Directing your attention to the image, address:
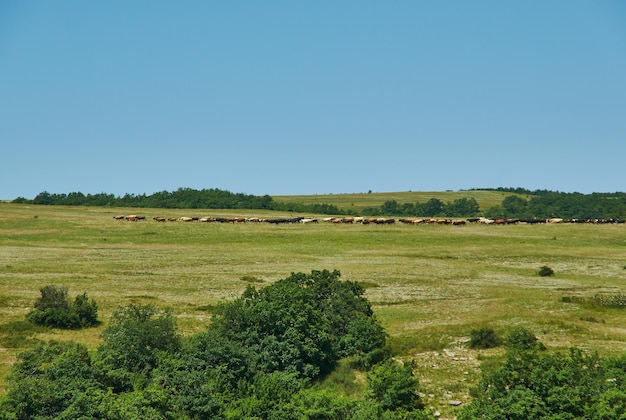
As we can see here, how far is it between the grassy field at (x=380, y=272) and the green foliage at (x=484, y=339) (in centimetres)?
106

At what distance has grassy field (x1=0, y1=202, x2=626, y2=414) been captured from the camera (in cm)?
4653

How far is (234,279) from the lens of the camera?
74562mm

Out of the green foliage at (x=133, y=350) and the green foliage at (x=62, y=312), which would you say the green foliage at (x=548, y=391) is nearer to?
the green foliage at (x=133, y=350)

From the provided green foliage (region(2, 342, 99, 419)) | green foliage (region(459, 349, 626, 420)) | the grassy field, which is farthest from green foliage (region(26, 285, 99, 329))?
green foliage (region(459, 349, 626, 420))

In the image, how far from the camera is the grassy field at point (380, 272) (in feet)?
153

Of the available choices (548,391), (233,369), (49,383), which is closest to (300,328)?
(233,369)

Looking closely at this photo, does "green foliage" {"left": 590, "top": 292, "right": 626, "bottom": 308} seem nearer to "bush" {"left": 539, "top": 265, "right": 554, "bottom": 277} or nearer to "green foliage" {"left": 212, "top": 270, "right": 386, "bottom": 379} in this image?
"bush" {"left": 539, "top": 265, "right": 554, "bottom": 277}

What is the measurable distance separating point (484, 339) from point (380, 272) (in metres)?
37.9

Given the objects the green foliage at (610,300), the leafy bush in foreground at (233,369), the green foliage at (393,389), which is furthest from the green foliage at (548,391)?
the green foliage at (610,300)

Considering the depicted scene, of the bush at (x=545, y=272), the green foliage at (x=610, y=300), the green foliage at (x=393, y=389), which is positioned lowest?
the green foliage at (x=393, y=389)

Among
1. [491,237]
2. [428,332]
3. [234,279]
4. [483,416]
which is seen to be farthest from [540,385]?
[491,237]

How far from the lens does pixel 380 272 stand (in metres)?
81.7

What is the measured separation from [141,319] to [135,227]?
96651mm

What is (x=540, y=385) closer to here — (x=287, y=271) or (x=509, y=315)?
(x=509, y=315)
